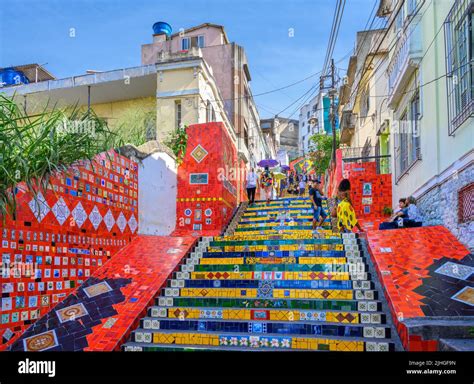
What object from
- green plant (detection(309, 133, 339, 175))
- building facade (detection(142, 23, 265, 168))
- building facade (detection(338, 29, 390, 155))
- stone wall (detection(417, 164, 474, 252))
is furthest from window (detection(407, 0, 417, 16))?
green plant (detection(309, 133, 339, 175))

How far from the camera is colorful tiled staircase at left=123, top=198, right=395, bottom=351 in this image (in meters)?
5.31

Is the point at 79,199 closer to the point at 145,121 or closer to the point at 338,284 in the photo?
the point at 338,284

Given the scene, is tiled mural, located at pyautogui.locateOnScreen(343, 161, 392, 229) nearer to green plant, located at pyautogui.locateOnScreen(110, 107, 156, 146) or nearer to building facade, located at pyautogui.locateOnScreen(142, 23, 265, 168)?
green plant, located at pyautogui.locateOnScreen(110, 107, 156, 146)

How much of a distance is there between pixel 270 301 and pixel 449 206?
361 cm

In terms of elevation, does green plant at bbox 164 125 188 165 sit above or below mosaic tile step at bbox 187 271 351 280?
above

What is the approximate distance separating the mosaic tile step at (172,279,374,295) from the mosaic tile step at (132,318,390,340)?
0.84m

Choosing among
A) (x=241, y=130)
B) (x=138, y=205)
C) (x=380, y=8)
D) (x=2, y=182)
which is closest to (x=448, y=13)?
(x=138, y=205)

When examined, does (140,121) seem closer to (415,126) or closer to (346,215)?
(346,215)

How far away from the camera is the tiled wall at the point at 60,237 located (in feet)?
17.5

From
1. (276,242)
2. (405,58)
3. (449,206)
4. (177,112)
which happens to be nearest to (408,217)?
(449,206)

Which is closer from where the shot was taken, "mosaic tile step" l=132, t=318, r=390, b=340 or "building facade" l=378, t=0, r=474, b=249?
"mosaic tile step" l=132, t=318, r=390, b=340
